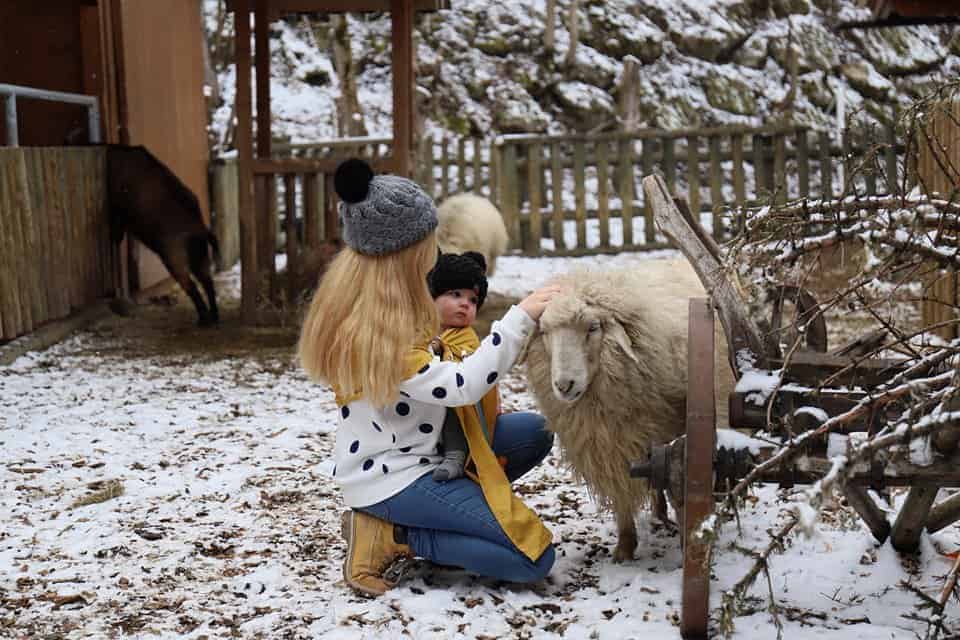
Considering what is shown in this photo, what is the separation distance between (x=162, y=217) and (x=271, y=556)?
547 centimetres

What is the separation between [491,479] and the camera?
341 centimetres

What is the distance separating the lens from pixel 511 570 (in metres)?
3.32

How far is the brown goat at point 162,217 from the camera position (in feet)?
28.0

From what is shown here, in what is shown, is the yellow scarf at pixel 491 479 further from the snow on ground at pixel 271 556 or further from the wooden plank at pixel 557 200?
the wooden plank at pixel 557 200

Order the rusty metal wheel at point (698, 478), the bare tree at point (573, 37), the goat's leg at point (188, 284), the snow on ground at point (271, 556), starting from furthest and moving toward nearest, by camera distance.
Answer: the bare tree at point (573, 37), the goat's leg at point (188, 284), the snow on ground at point (271, 556), the rusty metal wheel at point (698, 478)

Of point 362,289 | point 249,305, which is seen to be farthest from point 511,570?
point 249,305

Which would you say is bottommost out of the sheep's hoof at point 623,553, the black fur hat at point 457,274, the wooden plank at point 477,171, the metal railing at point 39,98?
the sheep's hoof at point 623,553

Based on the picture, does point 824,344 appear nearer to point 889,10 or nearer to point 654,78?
point 889,10

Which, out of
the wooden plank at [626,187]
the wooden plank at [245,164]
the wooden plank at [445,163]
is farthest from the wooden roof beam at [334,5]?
the wooden plank at [626,187]

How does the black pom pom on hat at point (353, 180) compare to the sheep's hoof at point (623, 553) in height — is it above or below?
above

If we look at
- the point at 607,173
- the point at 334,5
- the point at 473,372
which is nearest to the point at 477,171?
the point at 607,173

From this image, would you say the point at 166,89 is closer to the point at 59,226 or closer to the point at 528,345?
the point at 59,226

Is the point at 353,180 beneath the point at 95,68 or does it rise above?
beneath

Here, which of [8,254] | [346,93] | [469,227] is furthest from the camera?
[346,93]
